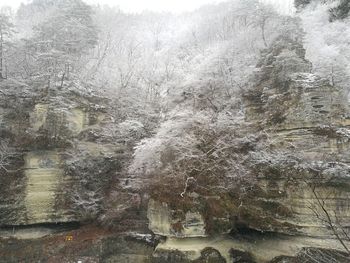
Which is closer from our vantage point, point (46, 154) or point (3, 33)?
point (46, 154)

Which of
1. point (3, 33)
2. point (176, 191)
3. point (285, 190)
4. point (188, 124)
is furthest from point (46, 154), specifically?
point (285, 190)

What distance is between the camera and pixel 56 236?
56.9 feet

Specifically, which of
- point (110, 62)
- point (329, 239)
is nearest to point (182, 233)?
Result: point (329, 239)

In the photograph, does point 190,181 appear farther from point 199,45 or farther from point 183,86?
point 199,45

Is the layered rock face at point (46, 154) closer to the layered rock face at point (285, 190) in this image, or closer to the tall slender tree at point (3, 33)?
the tall slender tree at point (3, 33)

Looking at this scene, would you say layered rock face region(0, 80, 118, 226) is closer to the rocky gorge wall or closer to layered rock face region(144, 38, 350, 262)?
the rocky gorge wall

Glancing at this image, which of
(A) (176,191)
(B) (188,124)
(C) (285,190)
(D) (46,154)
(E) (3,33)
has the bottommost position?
(A) (176,191)

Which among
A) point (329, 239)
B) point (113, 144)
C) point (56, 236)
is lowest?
point (56, 236)

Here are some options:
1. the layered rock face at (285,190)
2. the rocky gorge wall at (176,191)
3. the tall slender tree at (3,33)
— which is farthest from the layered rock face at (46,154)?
the layered rock face at (285,190)

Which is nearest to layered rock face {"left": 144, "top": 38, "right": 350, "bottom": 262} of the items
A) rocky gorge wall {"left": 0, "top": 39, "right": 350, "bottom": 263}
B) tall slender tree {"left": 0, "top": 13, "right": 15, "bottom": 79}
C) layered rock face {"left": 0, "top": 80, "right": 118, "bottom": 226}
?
rocky gorge wall {"left": 0, "top": 39, "right": 350, "bottom": 263}

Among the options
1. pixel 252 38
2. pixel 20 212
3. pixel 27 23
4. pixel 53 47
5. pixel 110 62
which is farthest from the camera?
pixel 27 23

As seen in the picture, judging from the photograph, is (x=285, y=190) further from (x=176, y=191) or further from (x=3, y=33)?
(x=3, y=33)

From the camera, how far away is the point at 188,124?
54.7ft

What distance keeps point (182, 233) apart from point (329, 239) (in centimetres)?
563
